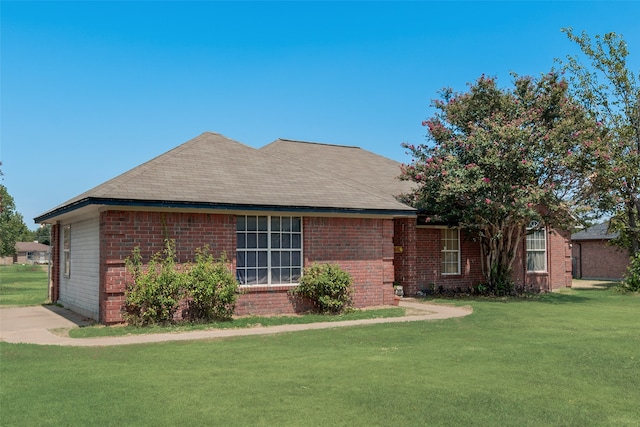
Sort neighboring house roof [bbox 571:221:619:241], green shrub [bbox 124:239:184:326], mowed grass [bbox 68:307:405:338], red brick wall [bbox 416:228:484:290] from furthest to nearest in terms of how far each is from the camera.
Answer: neighboring house roof [bbox 571:221:619:241] < red brick wall [bbox 416:228:484:290] < green shrub [bbox 124:239:184:326] < mowed grass [bbox 68:307:405:338]

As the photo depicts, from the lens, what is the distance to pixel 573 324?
13.0 meters

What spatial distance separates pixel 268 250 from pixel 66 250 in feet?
23.2

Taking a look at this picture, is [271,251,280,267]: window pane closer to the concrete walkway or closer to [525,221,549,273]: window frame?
the concrete walkway

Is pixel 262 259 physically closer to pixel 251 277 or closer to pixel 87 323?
pixel 251 277

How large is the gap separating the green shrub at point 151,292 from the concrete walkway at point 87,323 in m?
1.01

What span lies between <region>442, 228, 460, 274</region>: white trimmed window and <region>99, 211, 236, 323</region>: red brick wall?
986cm

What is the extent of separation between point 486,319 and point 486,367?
226 inches

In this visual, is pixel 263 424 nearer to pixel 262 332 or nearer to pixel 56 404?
pixel 56 404

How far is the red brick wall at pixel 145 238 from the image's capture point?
12.1 metres

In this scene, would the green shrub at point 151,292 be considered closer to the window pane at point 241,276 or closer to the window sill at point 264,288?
the window pane at point 241,276

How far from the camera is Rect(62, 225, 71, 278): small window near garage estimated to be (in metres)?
16.7

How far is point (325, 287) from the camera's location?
46.7ft

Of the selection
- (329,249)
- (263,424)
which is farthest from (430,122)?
(263,424)

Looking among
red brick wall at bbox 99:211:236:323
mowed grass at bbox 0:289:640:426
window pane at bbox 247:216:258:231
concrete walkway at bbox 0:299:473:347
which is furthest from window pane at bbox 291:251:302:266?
mowed grass at bbox 0:289:640:426
